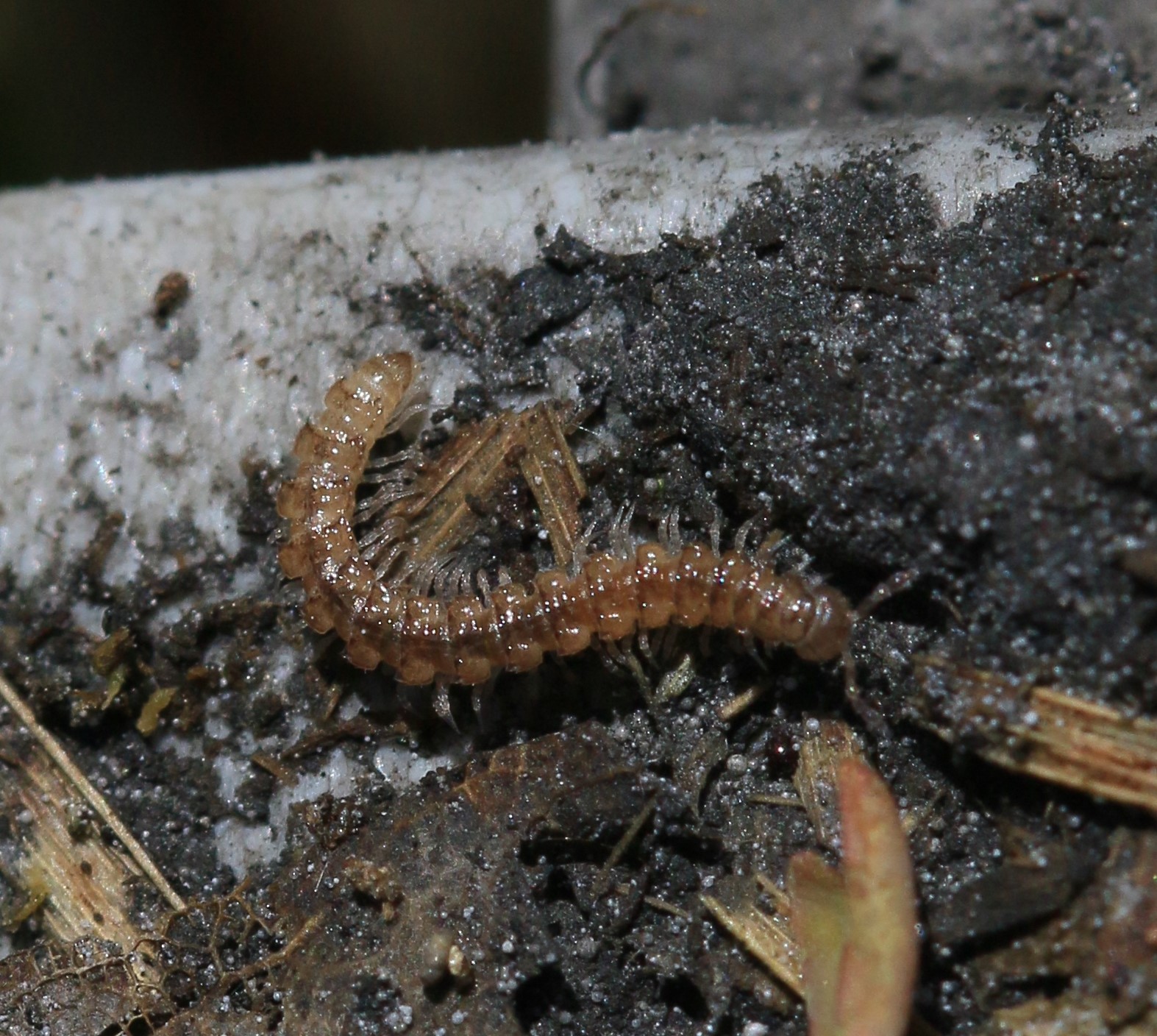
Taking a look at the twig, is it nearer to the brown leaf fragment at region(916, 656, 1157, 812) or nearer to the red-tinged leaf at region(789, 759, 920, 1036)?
the red-tinged leaf at region(789, 759, 920, 1036)

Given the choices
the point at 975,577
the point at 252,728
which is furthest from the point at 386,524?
the point at 975,577

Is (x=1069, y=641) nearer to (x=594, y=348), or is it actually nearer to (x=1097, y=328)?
(x=1097, y=328)

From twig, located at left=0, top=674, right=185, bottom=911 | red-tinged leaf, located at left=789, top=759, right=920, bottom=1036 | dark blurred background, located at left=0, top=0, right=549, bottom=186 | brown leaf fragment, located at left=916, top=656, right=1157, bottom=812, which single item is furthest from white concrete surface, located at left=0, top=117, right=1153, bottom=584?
dark blurred background, located at left=0, top=0, right=549, bottom=186

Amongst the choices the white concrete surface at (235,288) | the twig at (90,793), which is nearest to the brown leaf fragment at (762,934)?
the twig at (90,793)

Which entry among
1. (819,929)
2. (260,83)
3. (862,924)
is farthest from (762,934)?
(260,83)

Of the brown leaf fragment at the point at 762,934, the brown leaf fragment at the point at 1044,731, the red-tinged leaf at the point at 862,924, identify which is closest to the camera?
the red-tinged leaf at the point at 862,924

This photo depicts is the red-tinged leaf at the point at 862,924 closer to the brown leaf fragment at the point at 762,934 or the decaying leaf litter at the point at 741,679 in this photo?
the brown leaf fragment at the point at 762,934
